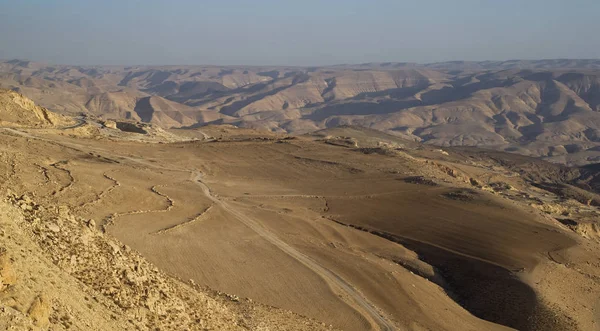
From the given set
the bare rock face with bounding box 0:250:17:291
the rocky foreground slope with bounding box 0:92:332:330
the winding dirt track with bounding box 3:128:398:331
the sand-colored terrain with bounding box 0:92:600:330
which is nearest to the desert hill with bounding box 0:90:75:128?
the sand-colored terrain with bounding box 0:92:600:330

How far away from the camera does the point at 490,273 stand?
2730 cm

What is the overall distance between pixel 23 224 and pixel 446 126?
152 m

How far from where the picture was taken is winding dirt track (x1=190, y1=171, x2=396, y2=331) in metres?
20.7

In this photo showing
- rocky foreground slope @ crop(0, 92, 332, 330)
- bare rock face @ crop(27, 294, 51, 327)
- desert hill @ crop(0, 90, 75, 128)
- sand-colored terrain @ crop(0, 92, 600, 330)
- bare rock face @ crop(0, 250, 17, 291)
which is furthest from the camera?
desert hill @ crop(0, 90, 75, 128)

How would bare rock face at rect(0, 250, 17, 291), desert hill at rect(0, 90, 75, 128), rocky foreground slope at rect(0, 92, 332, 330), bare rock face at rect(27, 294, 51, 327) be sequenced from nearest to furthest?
bare rock face at rect(27, 294, 51, 327), bare rock face at rect(0, 250, 17, 291), rocky foreground slope at rect(0, 92, 332, 330), desert hill at rect(0, 90, 75, 128)

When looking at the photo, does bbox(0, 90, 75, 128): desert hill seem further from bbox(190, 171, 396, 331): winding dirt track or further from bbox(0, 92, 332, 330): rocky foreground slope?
bbox(0, 92, 332, 330): rocky foreground slope

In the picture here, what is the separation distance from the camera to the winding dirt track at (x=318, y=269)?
2068 cm

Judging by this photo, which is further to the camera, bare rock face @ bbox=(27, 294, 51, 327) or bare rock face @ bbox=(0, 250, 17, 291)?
bare rock face @ bbox=(0, 250, 17, 291)

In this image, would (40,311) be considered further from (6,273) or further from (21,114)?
(21,114)

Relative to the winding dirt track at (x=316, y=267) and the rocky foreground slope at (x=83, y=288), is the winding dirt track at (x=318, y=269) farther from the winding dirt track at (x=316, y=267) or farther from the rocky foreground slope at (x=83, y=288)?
the rocky foreground slope at (x=83, y=288)

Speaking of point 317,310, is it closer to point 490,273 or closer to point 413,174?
point 490,273

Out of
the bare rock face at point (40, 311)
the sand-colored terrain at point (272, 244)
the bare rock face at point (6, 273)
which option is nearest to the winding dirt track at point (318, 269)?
the sand-colored terrain at point (272, 244)

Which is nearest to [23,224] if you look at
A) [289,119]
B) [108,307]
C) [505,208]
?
[108,307]

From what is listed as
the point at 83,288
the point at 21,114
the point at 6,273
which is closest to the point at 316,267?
the point at 83,288
